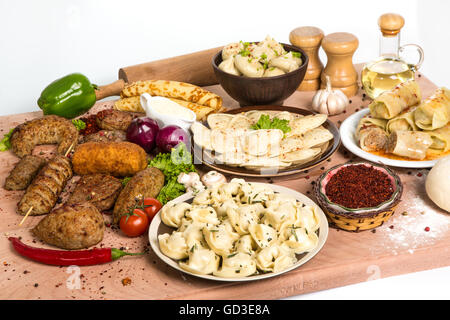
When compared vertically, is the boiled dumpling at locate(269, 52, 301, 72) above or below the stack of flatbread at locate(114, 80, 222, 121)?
above

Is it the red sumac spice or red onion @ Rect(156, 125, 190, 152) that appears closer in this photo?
the red sumac spice

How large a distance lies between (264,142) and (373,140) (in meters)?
0.78

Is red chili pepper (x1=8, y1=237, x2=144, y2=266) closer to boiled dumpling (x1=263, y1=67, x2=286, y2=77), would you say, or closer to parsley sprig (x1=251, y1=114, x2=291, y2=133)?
parsley sprig (x1=251, y1=114, x2=291, y2=133)

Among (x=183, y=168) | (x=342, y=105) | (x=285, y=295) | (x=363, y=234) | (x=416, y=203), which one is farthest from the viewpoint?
(x=342, y=105)

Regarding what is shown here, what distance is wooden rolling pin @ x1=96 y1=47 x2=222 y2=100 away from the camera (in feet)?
17.4

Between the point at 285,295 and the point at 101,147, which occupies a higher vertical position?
the point at 101,147

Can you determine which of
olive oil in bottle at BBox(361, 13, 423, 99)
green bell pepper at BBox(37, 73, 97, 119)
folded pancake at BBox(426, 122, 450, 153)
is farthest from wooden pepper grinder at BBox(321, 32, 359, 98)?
green bell pepper at BBox(37, 73, 97, 119)

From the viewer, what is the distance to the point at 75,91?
4.86m

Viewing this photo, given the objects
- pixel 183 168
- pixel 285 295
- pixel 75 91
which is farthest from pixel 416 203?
pixel 75 91

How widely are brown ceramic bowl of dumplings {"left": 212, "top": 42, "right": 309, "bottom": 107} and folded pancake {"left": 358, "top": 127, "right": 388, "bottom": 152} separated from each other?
79 cm

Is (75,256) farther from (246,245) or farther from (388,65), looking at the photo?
(388,65)

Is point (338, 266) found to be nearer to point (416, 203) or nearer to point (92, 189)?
point (416, 203)

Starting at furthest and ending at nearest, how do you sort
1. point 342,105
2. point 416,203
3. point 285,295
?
point 342,105 → point 416,203 → point 285,295

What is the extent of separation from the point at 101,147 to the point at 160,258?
46.0 inches
